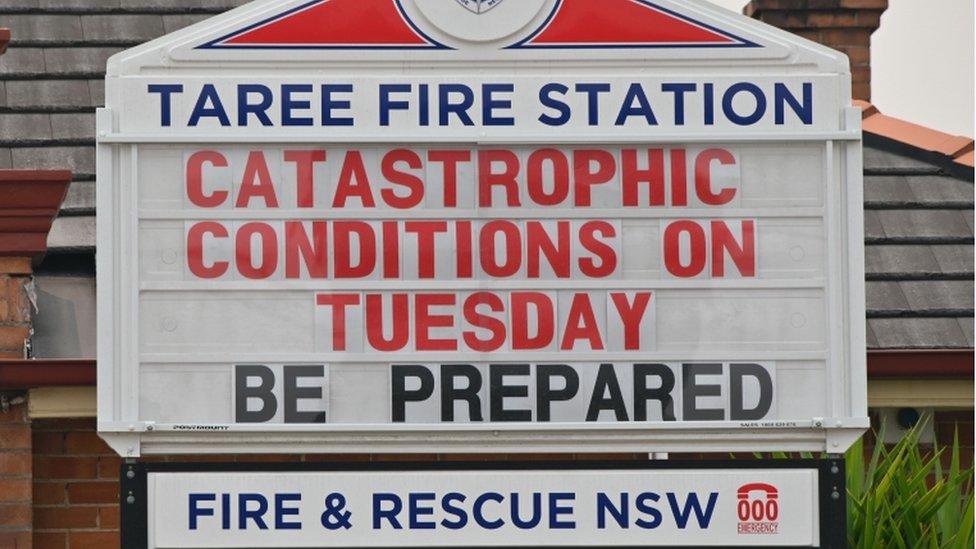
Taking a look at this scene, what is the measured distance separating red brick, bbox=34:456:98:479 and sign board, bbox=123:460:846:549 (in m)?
1.52

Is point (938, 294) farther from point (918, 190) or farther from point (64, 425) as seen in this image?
point (64, 425)

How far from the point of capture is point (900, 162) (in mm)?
9758

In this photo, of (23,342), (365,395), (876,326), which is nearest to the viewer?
(365,395)

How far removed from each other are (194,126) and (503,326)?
149cm

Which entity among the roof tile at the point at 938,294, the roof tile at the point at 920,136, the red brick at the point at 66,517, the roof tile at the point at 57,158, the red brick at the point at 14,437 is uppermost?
the roof tile at the point at 920,136

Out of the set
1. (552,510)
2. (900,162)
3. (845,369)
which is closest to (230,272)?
(552,510)

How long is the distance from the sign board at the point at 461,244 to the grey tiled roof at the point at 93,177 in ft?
6.68

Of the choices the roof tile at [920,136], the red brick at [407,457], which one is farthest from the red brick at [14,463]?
the roof tile at [920,136]

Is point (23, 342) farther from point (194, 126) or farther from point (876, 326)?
point (876, 326)

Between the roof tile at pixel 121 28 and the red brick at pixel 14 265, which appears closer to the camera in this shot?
the red brick at pixel 14 265

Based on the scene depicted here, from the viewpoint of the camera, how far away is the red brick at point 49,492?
795cm

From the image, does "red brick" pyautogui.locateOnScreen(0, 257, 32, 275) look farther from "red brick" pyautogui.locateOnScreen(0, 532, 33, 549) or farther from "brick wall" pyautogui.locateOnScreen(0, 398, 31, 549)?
"red brick" pyautogui.locateOnScreen(0, 532, 33, 549)

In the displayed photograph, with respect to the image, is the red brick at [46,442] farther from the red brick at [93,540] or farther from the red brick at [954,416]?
the red brick at [954,416]

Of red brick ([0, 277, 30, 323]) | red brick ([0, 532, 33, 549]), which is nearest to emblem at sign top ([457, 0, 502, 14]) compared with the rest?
red brick ([0, 277, 30, 323])
